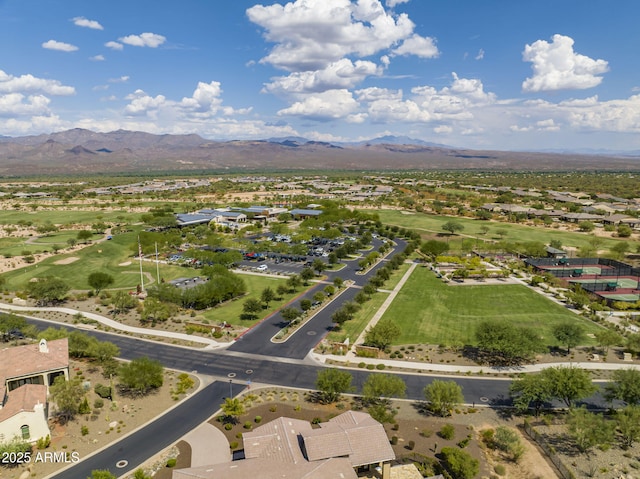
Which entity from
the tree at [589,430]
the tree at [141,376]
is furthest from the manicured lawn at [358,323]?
the tree at [589,430]

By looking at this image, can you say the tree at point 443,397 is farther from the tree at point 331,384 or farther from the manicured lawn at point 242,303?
the manicured lawn at point 242,303

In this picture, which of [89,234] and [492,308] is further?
[89,234]

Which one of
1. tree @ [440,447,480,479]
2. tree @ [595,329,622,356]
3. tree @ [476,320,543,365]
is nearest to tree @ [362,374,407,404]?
tree @ [440,447,480,479]

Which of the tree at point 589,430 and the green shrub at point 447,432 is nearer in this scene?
the tree at point 589,430

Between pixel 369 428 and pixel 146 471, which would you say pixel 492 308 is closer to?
pixel 369 428

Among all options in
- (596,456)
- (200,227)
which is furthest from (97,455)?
(200,227)

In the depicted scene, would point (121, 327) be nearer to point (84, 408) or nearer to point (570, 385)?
point (84, 408)

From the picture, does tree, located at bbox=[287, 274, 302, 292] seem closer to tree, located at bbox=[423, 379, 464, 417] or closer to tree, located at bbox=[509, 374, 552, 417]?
tree, located at bbox=[423, 379, 464, 417]
